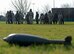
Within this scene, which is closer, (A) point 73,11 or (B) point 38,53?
(B) point 38,53

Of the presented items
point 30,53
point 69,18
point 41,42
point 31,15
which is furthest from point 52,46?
point 69,18

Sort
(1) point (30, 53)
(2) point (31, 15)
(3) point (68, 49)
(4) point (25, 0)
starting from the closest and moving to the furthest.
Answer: (1) point (30, 53) → (3) point (68, 49) → (2) point (31, 15) → (4) point (25, 0)

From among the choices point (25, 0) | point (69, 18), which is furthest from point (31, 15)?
point (69, 18)

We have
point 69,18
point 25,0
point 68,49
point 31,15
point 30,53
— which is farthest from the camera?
point 69,18

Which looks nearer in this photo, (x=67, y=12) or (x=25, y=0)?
(x=25, y=0)

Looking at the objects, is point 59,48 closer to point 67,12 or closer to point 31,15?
point 31,15

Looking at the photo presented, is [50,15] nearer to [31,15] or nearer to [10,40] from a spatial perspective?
[31,15]

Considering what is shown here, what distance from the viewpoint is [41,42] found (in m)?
10.1

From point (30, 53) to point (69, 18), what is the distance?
9068cm

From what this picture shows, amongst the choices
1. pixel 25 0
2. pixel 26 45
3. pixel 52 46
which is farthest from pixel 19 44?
pixel 25 0

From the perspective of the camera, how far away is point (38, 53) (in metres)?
8.67

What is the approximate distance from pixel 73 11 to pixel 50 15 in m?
59.9

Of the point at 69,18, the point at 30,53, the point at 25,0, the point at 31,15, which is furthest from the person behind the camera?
the point at 69,18

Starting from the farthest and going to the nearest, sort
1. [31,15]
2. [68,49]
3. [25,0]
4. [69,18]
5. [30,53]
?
1. [69,18]
2. [25,0]
3. [31,15]
4. [68,49]
5. [30,53]
